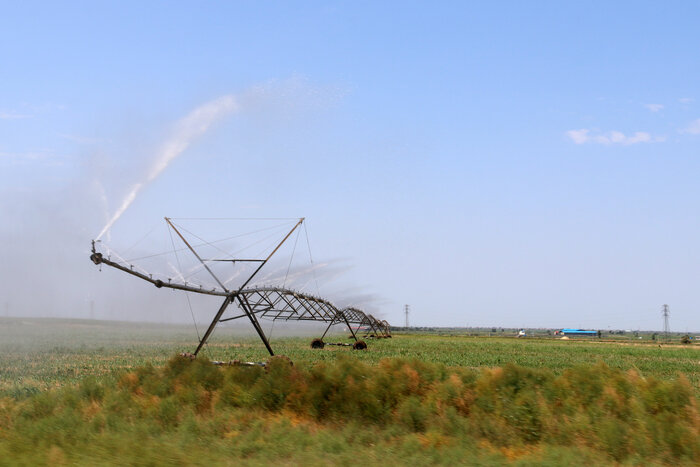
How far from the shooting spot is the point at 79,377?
87.2 feet

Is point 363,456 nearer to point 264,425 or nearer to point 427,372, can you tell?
point 264,425

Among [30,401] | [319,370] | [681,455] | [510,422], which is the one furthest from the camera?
[319,370]

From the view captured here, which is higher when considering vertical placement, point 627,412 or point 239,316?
point 239,316

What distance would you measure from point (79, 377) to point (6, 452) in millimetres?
17026

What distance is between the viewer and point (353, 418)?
55.2 feet

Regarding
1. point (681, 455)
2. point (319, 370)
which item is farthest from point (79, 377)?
point (681, 455)

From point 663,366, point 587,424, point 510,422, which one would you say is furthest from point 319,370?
point 663,366

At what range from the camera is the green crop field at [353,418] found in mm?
12172

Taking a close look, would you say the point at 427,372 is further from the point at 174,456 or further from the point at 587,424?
the point at 174,456

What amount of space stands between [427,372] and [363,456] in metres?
8.21

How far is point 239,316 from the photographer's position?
106ft

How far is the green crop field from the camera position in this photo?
39.9 ft

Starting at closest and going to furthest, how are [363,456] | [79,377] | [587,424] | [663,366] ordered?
[363,456] → [587,424] → [79,377] → [663,366]

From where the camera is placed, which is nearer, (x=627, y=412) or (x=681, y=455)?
(x=681, y=455)
